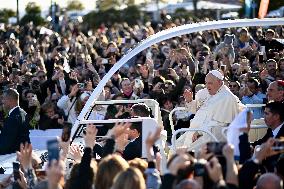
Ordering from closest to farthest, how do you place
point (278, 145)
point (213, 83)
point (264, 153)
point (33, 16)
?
point (264, 153) → point (278, 145) → point (213, 83) → point (33, 16)

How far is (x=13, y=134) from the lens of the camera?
544 inches

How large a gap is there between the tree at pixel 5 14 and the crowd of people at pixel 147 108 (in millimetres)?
24126

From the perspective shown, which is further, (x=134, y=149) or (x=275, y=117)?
(x=134, y=149)

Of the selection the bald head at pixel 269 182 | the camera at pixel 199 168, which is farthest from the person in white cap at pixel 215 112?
the bald head at pixel 269 182

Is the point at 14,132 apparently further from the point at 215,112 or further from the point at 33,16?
the point at 33,16

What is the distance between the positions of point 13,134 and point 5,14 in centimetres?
4714

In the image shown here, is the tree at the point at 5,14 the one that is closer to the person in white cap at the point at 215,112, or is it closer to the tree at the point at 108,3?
the tree at the point at 108,3

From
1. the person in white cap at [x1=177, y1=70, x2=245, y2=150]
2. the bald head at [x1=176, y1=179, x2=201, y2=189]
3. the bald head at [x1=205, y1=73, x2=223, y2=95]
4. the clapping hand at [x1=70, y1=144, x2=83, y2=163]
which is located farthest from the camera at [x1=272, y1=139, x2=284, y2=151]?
the bald head at [x1=205, y1=73, x2=223, y2=95]

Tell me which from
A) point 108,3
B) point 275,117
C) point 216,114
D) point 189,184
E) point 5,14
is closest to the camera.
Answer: point 189,184

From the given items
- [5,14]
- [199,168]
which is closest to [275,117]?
[199,168]

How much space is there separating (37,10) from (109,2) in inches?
496

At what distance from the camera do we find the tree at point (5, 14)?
56781mm

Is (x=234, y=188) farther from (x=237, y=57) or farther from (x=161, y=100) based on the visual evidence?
(x=237, y=57)

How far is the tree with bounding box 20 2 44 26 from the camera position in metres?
49.6
